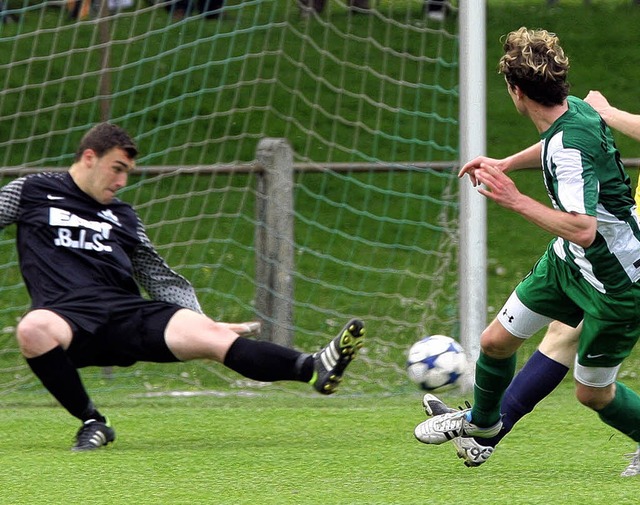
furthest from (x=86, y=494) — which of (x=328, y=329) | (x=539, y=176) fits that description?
(x=539, y=176)

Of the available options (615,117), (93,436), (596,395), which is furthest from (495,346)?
(93,436)

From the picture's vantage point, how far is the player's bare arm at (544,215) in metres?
3.81

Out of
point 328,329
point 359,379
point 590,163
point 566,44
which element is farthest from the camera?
point 566,44

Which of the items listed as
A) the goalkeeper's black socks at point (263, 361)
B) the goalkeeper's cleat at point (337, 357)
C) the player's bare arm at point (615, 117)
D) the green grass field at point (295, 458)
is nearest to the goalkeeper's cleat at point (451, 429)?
the green grass field at point (295, 458)

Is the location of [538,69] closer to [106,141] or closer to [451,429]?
[451,429]

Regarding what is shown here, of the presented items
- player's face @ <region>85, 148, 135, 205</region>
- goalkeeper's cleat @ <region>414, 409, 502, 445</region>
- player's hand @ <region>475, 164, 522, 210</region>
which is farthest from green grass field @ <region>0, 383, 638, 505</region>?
player's face @ <region>85, 148, 135, 205</region>

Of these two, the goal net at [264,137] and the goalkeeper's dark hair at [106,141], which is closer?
the goalkeeper's dark hair at [106,141]

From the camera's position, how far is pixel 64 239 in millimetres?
5391

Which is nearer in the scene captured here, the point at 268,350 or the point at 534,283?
the point at 534,283

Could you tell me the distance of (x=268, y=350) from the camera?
5215 mm

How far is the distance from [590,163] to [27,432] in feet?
9.56

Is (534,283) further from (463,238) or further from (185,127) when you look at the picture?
(185,127)

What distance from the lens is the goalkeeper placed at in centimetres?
514

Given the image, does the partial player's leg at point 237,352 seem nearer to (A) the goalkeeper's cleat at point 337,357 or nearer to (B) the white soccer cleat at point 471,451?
(A) the goalkeeper's cleat at point 337,357
